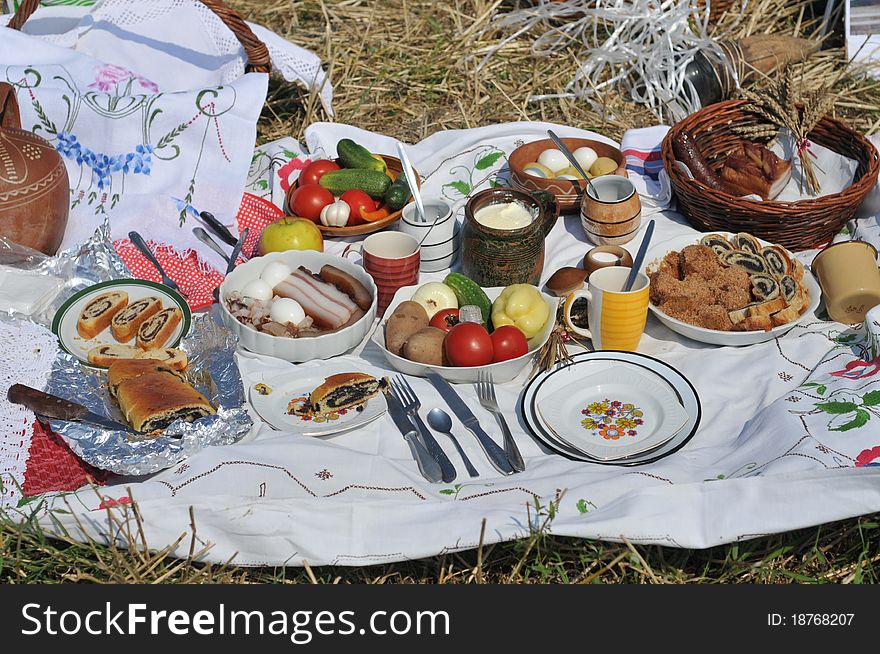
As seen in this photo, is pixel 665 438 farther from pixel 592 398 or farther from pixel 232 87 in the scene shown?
pixel 232 87

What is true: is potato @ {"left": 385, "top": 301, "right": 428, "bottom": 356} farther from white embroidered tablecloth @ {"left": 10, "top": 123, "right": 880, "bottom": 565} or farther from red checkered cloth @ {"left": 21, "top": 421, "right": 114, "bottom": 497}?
red checkered cloth @ {"left": 21, "top": 421, "right": 114, "bottom": 497}

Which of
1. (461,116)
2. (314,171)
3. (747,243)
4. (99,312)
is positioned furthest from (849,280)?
(99,312)

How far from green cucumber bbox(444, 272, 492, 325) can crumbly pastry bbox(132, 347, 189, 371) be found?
2.62 feet

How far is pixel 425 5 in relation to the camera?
5.09 meters

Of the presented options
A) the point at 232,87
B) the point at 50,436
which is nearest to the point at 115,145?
the point at 232,87

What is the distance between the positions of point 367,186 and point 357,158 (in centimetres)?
19

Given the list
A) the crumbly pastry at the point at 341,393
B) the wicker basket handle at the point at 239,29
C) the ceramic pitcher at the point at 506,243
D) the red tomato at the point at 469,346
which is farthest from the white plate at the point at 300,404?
the wicker basket handle at the point at 239,29

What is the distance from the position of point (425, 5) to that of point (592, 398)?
3.40m

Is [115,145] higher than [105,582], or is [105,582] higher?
[115,145]

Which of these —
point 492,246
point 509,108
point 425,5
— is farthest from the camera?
point 425,5

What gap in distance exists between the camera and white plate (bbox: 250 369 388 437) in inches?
90.7

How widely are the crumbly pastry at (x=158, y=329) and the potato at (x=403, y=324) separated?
626 mm

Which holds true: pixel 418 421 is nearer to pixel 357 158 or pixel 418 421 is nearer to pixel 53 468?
pixel 53 468

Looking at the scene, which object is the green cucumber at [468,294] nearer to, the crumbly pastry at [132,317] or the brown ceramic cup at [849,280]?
the crumbly pastry at [132,317]
